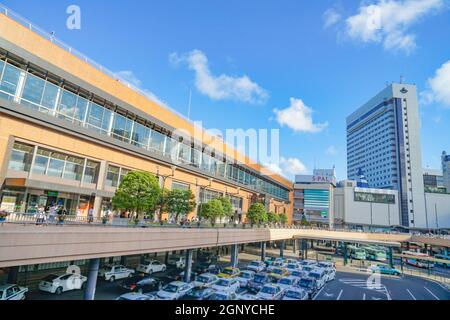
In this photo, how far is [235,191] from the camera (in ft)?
190

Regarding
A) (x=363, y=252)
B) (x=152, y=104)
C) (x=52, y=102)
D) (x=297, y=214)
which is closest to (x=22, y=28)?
(x=52, y=102)

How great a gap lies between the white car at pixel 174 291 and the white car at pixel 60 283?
7.71 m

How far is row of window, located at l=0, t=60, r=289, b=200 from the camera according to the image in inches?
892

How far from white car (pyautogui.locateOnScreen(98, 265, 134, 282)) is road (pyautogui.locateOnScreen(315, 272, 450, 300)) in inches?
792

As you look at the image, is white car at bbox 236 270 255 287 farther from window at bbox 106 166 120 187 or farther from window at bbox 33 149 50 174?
window at bbox 33 149 50 174

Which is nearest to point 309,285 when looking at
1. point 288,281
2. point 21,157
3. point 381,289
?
point 288,281

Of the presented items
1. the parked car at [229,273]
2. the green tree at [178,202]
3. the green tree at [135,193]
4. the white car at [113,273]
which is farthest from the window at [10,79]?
the parked car at [229,273]

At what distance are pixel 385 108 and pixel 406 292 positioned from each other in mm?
111936

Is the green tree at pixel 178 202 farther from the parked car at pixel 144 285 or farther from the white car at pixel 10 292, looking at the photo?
the white car at pixel 10 292

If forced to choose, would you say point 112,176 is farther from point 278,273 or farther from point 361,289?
point 361,289

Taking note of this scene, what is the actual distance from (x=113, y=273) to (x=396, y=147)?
125269 mm

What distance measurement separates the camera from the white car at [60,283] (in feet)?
71.1

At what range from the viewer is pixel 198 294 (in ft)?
72.3
